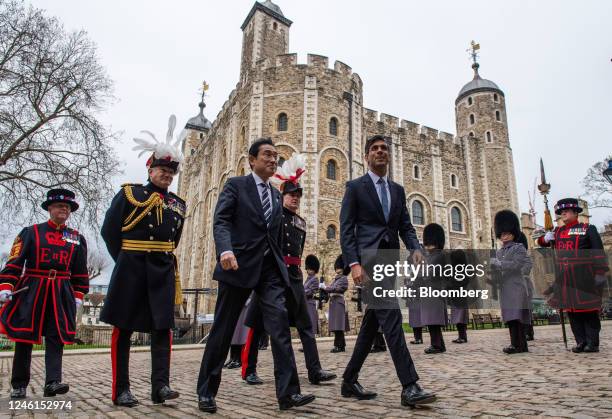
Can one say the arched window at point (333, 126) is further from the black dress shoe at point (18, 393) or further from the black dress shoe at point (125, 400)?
the black dress shoe at point (125, 400)

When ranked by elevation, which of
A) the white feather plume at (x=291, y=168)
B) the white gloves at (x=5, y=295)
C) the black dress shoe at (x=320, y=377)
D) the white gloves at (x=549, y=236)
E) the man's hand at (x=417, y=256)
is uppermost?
the white feather plume at (x=291, y=168)

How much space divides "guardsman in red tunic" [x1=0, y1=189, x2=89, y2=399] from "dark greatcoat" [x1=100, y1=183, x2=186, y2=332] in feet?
3.45

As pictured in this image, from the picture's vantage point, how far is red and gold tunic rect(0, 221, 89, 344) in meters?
4.19

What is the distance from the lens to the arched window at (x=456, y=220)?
113 ft

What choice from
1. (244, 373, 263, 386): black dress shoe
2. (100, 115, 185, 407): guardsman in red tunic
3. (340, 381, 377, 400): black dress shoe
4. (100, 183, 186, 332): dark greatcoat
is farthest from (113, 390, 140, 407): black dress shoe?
(340, 381, 377, 400): black dress shoe

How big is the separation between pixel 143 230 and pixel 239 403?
170cm

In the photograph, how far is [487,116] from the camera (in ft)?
124

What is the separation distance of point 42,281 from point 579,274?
7.20m

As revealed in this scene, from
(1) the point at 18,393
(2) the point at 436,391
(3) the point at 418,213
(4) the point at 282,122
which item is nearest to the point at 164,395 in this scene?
(1) the point at 18,393

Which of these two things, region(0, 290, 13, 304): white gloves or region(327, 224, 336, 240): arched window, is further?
region(327, 224, 336, 240): arched window

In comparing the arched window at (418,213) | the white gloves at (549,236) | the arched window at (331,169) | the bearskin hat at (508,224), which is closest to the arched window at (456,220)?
the arched window at (418,213)

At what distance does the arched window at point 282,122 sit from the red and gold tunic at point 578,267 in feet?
67.3

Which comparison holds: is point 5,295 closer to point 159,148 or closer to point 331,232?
point 159,148

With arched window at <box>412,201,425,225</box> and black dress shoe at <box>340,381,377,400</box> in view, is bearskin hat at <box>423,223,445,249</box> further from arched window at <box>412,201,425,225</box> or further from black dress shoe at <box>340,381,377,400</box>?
arched window at <box>412,201,425,225</box>
